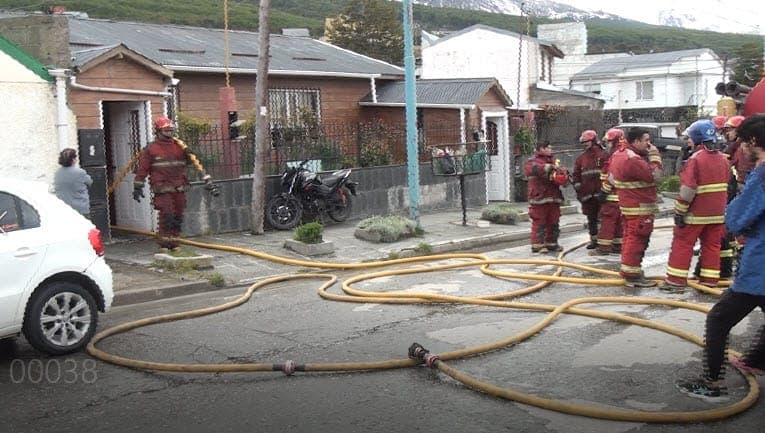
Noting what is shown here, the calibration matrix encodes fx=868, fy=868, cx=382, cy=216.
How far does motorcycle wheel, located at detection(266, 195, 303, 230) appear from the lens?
50.0 feet

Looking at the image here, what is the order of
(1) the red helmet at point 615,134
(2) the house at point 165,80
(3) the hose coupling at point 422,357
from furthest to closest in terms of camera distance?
1. (2) the house at point 165,80
2. (1) the red helmet at point 615,134
3. (3) the hose coupling at point 422,357

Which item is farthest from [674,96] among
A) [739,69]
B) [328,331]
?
[328,331]

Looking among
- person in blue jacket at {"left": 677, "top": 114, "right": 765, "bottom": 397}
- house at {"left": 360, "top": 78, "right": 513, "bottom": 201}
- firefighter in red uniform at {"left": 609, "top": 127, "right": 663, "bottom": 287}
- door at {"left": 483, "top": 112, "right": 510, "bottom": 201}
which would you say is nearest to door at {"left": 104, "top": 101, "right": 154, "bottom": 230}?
house at {"left": 360, "top": 78, "right": 513, "bottom": 201}

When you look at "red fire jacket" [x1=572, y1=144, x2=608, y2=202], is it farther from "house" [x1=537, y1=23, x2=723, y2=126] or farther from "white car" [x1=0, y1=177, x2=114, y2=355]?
"house" [x1=537, y1=23, x2=723, y2=126]

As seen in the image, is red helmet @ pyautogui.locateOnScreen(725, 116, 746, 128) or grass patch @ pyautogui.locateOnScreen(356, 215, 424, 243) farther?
grass patch @ pyautogui.locateOnScreen(356, 215, 424, 243)

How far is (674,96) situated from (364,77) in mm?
46661

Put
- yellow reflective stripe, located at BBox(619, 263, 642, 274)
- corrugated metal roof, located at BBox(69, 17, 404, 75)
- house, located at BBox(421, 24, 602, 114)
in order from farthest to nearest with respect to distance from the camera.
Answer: house, located at BBox(421, 24, 602, 114)
corrugated metal roof, located at BBox(69, 17, 404, 75)
yellow reflective stripe, located at BBox(619, 263, 642, 274)

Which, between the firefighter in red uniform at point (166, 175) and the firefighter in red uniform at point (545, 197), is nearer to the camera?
the firefighter in red uniform at point (166, 175)

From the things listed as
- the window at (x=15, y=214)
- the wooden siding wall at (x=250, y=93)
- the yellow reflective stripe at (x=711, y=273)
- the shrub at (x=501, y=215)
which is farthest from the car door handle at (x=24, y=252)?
the wooden siding wall at (x=250, y=93)

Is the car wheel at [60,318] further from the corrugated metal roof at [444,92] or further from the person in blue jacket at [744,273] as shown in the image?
the corrugated metal roof at [444,92]

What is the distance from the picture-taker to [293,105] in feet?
A: 70.3

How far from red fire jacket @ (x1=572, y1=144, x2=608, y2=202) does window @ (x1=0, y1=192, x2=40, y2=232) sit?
7900mm

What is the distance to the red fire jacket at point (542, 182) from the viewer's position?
12.4m

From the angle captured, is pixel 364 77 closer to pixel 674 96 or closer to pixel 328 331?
pixel 328 331
